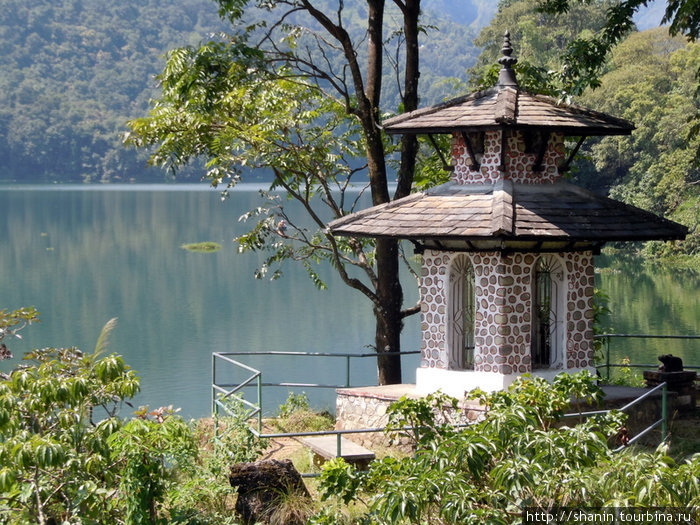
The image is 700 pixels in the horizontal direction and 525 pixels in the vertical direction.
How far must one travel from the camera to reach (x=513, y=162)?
12.3 meters

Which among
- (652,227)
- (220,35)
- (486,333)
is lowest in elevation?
(486,333)

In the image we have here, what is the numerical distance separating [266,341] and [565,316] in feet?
53.8

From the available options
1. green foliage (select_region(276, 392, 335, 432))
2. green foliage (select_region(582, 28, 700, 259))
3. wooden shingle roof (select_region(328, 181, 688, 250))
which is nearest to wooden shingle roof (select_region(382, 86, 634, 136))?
wooden shingle roof (select_region(328, 181, 688, 250))

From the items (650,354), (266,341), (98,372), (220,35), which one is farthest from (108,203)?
(98,372)

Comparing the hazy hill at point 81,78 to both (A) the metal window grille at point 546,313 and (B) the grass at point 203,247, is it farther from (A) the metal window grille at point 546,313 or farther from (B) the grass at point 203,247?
(A) the metal window grille at point 546,313

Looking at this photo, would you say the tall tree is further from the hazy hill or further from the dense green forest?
the hazy hill

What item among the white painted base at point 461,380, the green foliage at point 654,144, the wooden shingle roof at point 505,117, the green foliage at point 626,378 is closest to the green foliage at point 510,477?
the white painted base at point 461,380

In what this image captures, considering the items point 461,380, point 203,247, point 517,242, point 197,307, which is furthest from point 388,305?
point 203,247

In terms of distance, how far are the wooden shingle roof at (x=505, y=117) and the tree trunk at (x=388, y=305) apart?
267 centimetres

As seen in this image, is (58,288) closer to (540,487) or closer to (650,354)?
(650,354)

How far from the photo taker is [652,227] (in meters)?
11.9

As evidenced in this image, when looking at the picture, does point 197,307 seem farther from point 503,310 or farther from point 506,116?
point 506,116

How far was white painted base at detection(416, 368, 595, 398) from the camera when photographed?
38.4ft

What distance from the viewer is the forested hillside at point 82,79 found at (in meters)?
116
